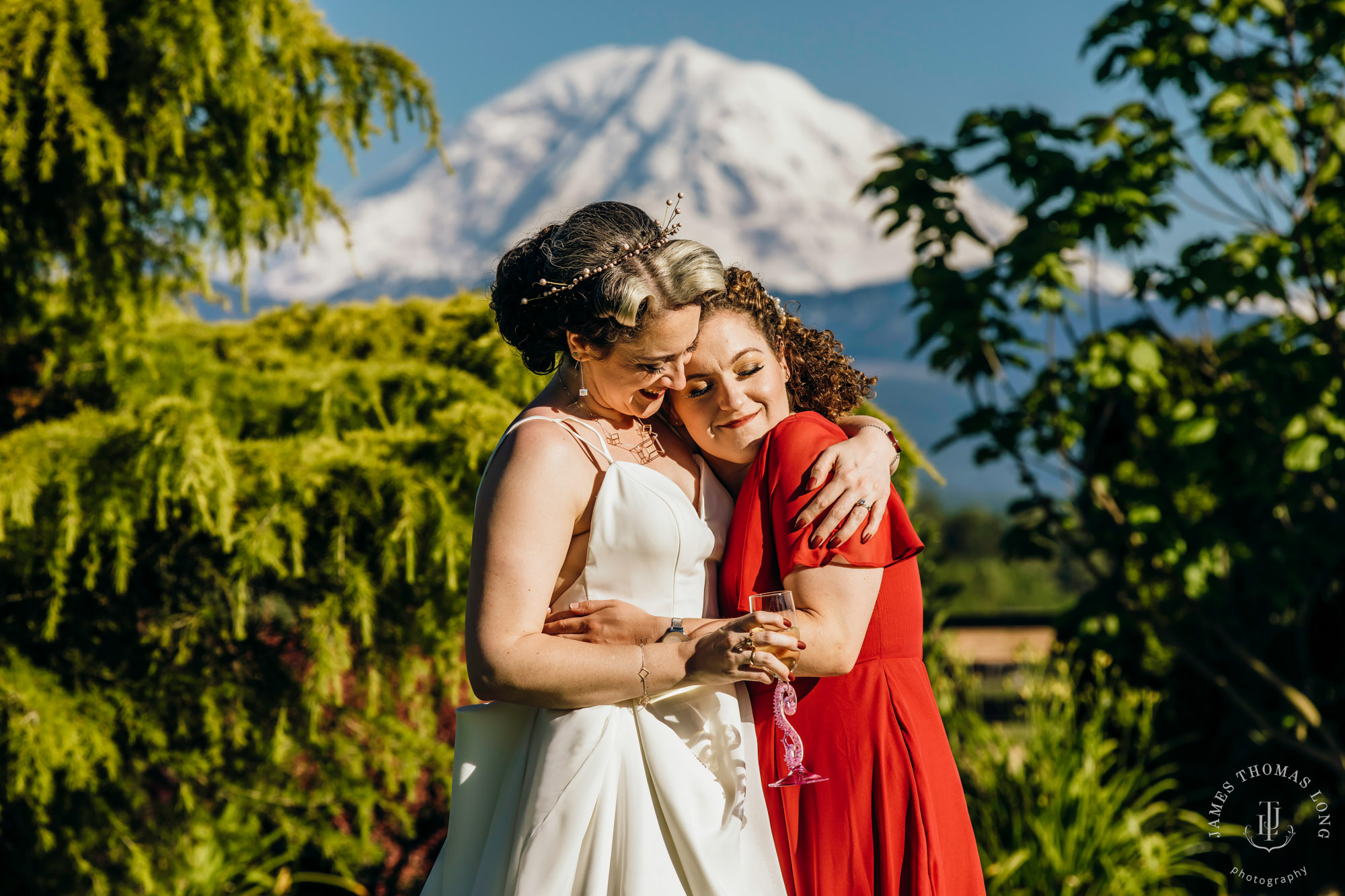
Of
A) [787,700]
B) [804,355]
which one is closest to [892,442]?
[804,355]

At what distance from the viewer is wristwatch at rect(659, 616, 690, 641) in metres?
1.81

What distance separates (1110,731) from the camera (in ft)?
18.4

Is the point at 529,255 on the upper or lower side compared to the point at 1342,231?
lower

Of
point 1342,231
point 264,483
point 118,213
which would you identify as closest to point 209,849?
point 264,483

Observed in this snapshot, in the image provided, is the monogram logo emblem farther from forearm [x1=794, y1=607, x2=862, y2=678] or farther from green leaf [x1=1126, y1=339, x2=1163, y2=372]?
forearm [x1=794, y1=607, x2=862, y2=678]

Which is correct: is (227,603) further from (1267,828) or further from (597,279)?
(1267,828)

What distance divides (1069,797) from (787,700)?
342 centimetres

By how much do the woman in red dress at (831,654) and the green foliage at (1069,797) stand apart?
2.84 metres

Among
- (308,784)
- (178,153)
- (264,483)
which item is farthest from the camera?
(308,784)

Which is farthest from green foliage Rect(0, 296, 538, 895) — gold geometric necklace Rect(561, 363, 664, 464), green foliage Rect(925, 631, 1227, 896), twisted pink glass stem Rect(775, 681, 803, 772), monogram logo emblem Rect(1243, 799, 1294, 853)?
monogram logo emblem Rect(1243, 799, 1294, 853)

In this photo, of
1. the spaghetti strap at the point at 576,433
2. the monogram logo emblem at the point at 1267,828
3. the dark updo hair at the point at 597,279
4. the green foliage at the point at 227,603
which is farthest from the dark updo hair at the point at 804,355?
the monogram logo emblem at the point at 1267,828

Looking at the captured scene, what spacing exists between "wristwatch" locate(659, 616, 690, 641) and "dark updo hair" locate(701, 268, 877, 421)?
715 millimetres

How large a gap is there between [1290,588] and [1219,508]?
1.01 m

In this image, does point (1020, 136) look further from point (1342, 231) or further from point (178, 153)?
point (178, 153)
